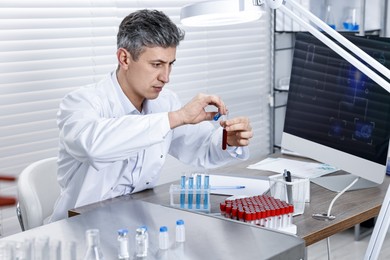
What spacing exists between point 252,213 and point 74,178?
79 centimetres

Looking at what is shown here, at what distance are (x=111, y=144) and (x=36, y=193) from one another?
0.41 m

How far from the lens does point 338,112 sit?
1.95 m

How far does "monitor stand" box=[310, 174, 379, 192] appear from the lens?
194 centimetres

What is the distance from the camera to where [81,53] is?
9.68ft

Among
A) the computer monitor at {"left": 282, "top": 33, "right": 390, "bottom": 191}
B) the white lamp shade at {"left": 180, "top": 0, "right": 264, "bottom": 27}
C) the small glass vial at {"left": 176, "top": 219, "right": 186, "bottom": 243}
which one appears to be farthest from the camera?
the computer monitor at {"left": 282, "top": 33, "right": 390, "bottom": 191}

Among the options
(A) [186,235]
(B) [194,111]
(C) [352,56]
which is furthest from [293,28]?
(A) [186,235]

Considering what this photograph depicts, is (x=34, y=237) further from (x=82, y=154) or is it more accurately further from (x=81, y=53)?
(x=81, y=53)

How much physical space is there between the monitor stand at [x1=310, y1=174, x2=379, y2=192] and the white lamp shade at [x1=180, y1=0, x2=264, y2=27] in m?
0.66

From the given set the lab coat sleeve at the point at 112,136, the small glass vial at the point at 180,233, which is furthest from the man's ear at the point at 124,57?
the small glass vial at the point at 180,233

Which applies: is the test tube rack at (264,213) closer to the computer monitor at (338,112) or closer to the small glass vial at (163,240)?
the small glass vial at (163,240)

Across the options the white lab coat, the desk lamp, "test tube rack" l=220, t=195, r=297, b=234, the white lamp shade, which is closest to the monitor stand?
the white lab coat

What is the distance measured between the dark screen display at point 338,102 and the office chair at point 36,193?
2.82ft

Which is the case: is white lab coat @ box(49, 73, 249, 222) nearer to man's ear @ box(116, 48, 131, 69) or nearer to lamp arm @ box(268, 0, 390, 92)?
man's ear @ box(116, 48, 131, 69)

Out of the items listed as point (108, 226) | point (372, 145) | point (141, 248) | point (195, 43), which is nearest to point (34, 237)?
point (108, 226)
